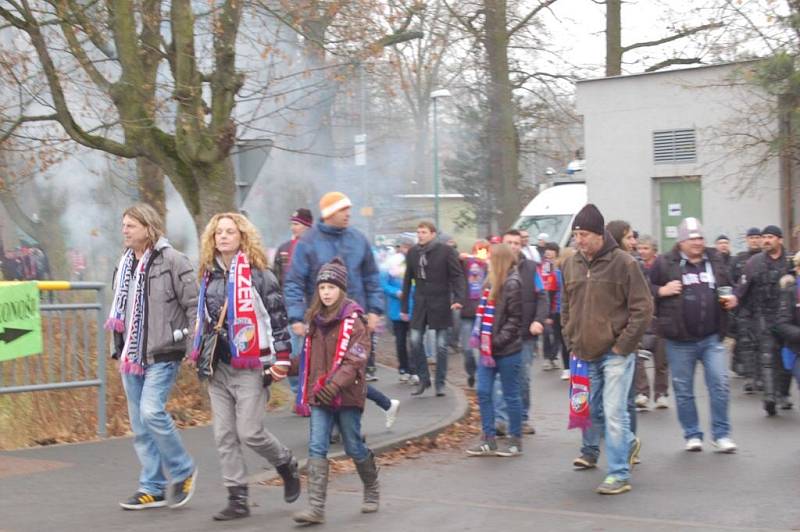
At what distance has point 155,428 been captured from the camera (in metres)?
7.04

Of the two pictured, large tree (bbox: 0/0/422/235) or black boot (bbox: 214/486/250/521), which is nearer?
black boot (bbox: 214/486/250/521)

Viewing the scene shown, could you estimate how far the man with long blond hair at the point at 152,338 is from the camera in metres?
7.08

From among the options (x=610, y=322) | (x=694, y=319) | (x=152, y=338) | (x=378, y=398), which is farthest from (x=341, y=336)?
(x=694, y=319)

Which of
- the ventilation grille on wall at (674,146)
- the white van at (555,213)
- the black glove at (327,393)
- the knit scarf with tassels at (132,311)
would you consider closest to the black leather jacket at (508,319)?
the black glove at (327,393)

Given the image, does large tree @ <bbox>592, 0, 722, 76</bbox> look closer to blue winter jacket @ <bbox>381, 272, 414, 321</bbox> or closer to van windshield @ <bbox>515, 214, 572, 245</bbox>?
van windshield @ <bbox>515, 214, 572, 245</bbox>

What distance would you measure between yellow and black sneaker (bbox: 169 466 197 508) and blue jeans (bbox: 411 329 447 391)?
5.54 metres

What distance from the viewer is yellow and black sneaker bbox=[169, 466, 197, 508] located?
7250mm

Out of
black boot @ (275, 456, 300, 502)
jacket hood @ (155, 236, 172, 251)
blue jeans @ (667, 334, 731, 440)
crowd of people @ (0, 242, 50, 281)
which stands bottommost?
black boot @ (275, 456, 300, 502)


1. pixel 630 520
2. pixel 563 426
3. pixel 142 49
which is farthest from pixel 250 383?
pixel 142 49

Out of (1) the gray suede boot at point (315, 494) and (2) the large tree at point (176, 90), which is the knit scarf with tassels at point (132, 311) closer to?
(1) the gray suede boot at point (315, 494)

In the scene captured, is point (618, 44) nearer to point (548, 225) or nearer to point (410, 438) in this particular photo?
point (548, 225)

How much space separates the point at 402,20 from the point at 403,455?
5780 millimetres

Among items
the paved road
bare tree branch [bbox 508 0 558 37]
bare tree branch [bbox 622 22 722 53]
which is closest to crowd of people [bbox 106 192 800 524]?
the paved road

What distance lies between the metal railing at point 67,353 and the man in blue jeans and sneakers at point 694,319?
450cm
